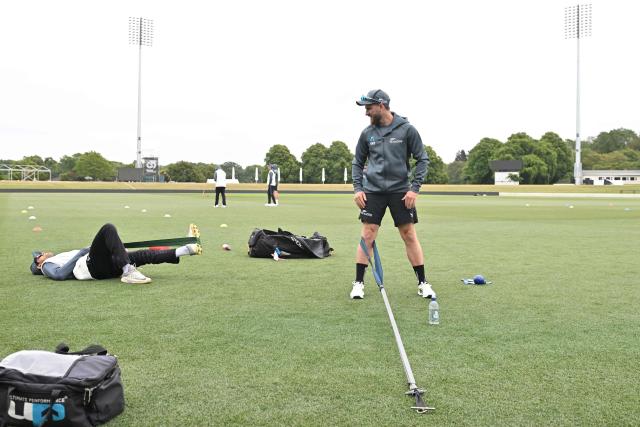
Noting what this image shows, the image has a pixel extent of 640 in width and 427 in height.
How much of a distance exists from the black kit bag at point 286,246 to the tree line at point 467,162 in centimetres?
9939

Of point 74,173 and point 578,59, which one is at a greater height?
point 578,59

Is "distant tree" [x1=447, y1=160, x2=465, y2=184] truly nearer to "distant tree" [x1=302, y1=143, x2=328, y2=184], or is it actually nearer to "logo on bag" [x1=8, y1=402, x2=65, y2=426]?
"distant tree" [x1=302, y1=143, x2=328, y2=184]

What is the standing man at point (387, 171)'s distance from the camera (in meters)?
6.97

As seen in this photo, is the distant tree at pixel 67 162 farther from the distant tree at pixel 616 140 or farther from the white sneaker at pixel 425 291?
the white sneaker at pixel 425 291

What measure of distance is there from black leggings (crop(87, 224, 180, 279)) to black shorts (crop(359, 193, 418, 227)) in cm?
244

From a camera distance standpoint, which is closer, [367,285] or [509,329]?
[509,329]

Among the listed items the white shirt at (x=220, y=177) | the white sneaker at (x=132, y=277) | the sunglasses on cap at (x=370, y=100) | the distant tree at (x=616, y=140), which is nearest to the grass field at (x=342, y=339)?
the white sneaker at (x=132, y=277)

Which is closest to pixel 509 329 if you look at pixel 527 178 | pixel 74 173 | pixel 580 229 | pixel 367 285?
pixel 367 285

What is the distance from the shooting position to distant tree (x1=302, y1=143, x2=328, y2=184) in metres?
146

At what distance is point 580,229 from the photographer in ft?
58.7

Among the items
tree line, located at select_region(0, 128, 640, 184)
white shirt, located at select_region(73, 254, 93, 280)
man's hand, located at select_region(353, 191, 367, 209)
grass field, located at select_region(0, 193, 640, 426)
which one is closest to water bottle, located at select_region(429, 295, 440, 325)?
grass field, located at select_region(0, 193, 640, 426)

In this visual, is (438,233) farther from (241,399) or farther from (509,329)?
(241,399)

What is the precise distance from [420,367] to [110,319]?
3028 millimetres

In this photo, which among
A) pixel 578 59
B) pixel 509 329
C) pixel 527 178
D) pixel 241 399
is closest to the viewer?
pixel 241 399
